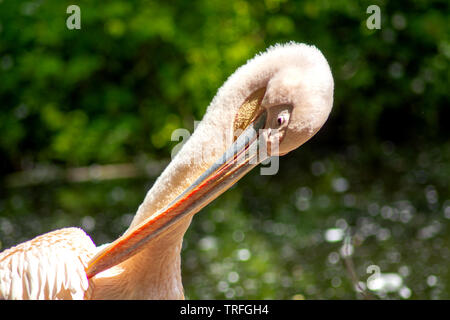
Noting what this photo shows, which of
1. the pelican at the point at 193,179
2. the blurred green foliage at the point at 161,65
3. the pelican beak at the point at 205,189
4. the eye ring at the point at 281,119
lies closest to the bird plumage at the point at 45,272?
the pelican at the point at 193,179

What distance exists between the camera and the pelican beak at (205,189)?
242 centimetres

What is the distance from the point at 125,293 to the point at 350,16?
668 centimetres

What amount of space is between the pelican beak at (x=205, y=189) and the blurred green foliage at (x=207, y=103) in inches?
136

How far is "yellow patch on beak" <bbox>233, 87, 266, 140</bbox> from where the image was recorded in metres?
2.51

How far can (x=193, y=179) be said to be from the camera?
2.53 meters

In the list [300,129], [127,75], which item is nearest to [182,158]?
[300,129]

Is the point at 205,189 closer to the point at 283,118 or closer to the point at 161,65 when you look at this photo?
the point at 283,118

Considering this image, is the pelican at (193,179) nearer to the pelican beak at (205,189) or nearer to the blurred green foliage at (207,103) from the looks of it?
the pelican beak at (205,189)

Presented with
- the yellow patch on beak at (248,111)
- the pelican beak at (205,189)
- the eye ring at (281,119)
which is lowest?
the pelican beak at (205,189)

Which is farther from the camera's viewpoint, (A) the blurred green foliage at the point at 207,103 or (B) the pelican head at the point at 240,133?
(A) the blurred green foliage at the point at 207,103

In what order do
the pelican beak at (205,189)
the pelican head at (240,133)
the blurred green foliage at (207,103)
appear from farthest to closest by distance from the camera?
the blurred green foliage at (207,103) < the pelican beak at (205,189) < the pelican head at (240,133)

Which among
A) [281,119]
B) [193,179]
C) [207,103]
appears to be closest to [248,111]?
[281,119]

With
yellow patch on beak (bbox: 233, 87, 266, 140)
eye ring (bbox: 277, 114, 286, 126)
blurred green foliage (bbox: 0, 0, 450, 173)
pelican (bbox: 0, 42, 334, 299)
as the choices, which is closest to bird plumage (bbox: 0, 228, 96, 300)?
pelican (bbox: 0, 42, 334, 299)
